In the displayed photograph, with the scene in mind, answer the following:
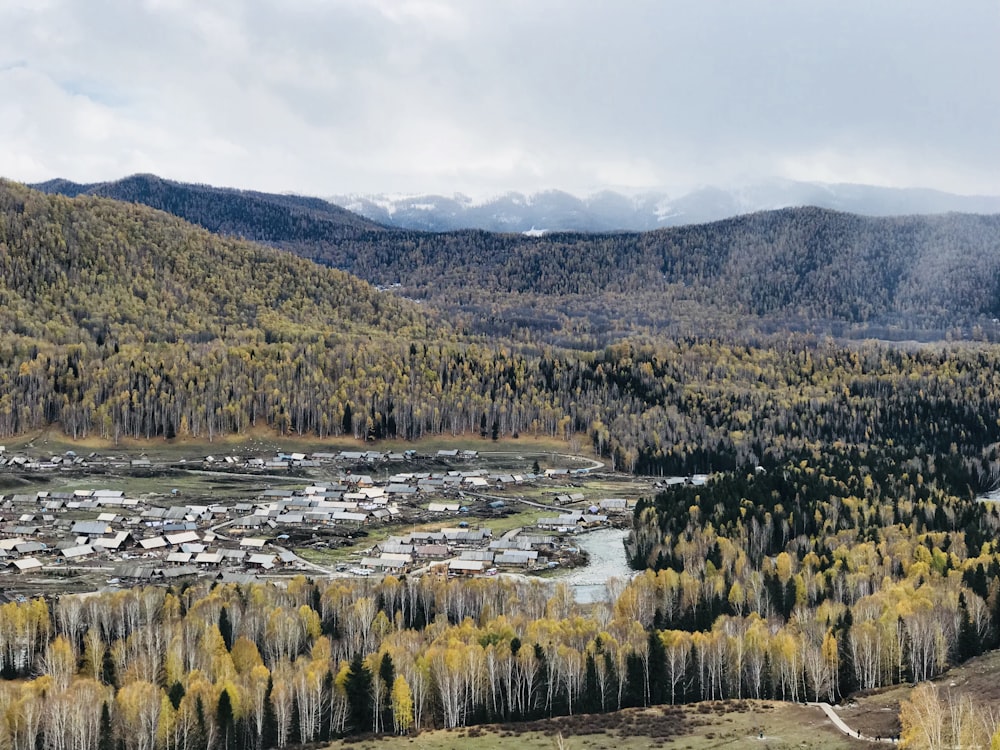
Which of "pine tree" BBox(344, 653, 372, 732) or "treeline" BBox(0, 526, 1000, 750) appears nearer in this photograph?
"treeline" BBox(0, 526, 1000, 750)

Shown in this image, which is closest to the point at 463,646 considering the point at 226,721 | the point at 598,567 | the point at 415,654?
the point at 415,654

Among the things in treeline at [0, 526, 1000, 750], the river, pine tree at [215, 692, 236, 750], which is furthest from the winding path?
pine tree at [215, 692, 236, 750]

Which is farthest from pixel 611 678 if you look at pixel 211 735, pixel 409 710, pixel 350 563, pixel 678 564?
pixel 350 563

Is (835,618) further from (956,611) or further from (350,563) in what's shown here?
(350,563)

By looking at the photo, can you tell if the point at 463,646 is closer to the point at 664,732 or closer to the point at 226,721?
the point at 664,732

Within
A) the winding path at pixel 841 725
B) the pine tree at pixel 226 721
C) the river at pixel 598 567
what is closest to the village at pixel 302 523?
the river at pixel 598 567

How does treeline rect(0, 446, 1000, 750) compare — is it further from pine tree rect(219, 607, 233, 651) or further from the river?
the river

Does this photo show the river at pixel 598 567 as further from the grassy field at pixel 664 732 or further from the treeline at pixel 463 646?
the grassy field at pixel 664 732
